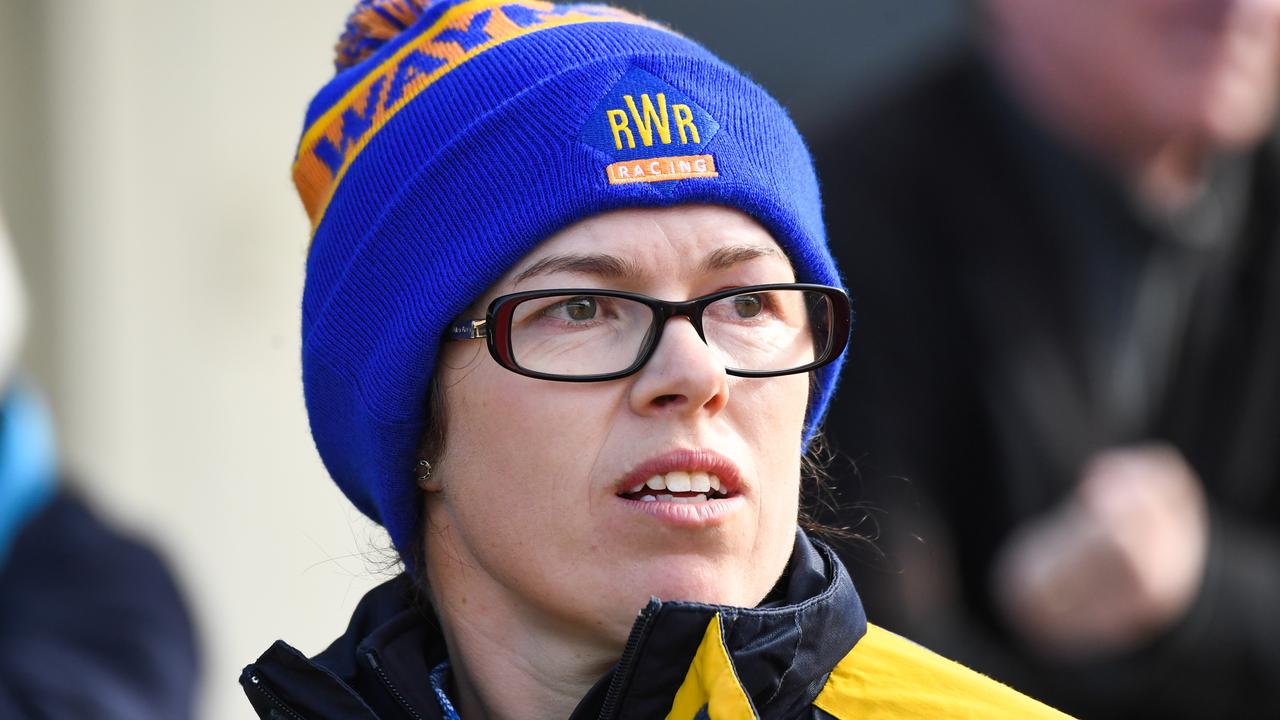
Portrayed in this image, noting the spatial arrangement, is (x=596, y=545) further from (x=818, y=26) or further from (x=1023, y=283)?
(x=818, y=26)

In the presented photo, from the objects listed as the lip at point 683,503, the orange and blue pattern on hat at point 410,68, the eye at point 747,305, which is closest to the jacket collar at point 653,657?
the lip at point 683,503

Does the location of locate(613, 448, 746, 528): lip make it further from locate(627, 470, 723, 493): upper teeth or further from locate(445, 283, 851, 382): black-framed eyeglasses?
locate(445, 283, 851, 382): black-framed eyeglasses

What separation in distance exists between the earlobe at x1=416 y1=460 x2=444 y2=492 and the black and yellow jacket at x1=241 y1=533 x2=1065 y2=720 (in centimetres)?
25

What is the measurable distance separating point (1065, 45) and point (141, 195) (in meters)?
3.33

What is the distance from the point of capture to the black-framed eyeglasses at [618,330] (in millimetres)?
2492

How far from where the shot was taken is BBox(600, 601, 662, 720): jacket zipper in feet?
7.74

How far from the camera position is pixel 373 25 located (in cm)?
305

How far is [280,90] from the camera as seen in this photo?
6.14 meters

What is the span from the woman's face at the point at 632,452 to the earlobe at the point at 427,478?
0.32ft

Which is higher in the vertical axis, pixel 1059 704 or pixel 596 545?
pixel 596 545

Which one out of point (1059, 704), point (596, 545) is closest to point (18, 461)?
point (596, 545)

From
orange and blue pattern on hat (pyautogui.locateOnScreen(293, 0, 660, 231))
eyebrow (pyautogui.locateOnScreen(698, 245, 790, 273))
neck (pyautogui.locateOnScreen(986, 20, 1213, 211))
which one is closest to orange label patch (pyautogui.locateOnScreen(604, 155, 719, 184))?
eyebrow (pyautogui.locateOnScreen(698, 245, 790, 273))

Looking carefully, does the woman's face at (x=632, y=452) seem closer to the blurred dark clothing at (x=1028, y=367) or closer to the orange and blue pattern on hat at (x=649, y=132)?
the orange and blue pattern on hat at (x=649, y=132)

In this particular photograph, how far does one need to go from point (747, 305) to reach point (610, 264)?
0.74ft
